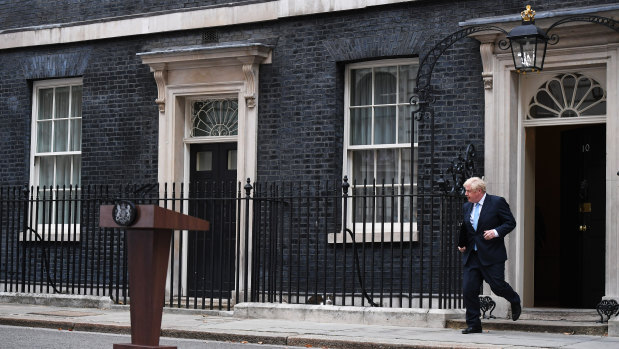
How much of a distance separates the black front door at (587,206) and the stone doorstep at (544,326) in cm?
147

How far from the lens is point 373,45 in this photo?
1421 cm

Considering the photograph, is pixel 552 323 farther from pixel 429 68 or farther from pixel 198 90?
pixel 198 90

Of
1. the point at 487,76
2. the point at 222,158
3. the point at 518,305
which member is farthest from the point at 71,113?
the point at 518,305

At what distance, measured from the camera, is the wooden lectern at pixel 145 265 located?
7.12 meters

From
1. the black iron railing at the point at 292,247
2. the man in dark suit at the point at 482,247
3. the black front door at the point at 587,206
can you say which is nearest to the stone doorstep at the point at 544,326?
the black iron railing at the point at 292,247

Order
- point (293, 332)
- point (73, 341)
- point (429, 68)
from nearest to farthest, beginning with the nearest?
point (73, 341), point (293, 332), point (429, 68)

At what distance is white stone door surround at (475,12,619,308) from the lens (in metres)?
12.4

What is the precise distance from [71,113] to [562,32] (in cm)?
777

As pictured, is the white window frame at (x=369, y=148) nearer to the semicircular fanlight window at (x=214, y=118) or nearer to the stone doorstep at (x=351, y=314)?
the stone doorstep at (x=351, y=314)

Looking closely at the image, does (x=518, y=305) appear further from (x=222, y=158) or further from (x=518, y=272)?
(x=222, y=158)

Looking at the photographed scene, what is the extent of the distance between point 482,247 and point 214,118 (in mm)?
5977

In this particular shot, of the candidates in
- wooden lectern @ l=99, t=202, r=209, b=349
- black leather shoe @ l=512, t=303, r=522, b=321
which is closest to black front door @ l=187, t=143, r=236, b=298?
black leather shoe @ l=512, t=303, r=522, b=321

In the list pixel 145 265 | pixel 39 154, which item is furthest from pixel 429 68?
pixel 145 265

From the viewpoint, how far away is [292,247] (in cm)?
1459
